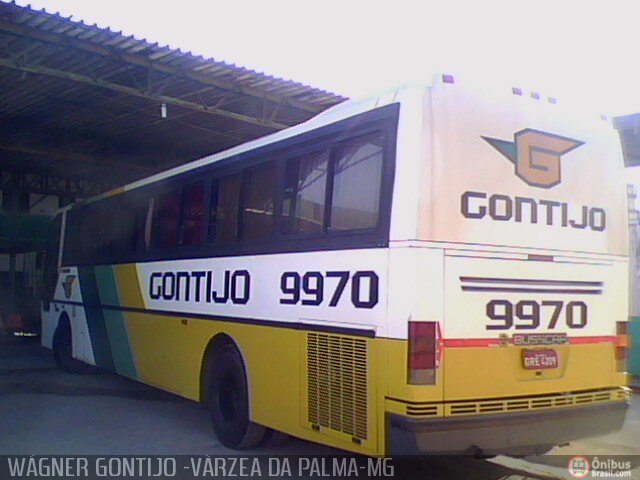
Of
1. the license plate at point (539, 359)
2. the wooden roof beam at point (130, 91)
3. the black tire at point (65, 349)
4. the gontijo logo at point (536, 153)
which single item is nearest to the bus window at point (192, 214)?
the gontijo logo at point (536, 153)

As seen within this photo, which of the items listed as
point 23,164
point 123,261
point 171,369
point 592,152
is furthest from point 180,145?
point 592,152

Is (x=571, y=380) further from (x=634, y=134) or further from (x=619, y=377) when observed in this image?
(x=634, y=134)

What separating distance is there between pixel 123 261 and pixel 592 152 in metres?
6.72

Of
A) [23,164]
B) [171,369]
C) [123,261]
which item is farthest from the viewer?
[23,164]

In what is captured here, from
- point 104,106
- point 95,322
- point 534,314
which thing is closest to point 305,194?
point 534,314

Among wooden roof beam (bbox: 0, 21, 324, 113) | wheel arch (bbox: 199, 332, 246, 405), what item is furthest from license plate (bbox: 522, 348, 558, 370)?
wooden roof beam (bbox: 0, 21, 324, 113)

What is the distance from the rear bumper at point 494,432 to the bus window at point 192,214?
3898 millimetres

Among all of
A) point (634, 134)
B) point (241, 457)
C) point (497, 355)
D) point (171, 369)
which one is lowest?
point (241, 457)

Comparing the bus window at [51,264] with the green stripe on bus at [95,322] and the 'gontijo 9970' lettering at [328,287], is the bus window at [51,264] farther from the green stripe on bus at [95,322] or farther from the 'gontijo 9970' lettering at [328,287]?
the 'gontijo 9970' lettering at [328,287]

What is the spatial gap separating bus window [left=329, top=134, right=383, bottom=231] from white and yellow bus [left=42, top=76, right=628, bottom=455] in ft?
0.05

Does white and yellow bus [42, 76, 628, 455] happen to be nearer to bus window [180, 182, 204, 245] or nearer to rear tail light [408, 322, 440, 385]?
rear tail light [408, 322, 440, 385]

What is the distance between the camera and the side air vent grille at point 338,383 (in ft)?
17.4

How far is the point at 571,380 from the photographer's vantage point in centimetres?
557

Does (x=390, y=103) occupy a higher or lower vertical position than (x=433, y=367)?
higher
